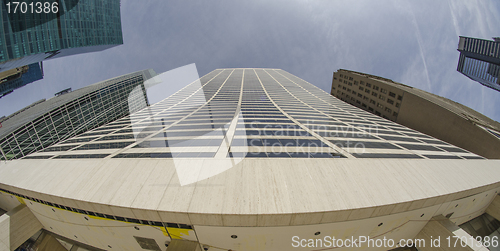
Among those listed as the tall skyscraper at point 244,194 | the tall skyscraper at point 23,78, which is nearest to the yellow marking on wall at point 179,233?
the tall skyscraper at point 244,194

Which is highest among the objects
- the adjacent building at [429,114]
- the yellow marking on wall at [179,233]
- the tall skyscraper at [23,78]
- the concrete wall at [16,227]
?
the tall skyscraper at [23,78]

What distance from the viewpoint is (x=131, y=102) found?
93.2 meters

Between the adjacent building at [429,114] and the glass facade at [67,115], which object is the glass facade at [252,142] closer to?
the glass facade at [67,115]

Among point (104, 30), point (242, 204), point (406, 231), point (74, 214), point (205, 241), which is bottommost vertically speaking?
point (406, 231)

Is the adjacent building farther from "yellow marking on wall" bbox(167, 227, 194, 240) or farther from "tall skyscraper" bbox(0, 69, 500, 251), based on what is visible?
"yellow marking on wall" bbox(167, 227, 194, 240)

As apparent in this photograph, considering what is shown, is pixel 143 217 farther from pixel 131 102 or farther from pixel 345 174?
pixel 131 102

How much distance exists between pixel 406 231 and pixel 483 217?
593 inches

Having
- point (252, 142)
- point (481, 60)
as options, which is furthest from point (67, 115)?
point (481, 60)

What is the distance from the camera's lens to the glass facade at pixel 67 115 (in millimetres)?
35500

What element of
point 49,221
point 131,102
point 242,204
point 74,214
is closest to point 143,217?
point 242,204

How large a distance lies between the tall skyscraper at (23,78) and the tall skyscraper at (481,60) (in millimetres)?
243696

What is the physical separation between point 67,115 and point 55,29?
2441cm

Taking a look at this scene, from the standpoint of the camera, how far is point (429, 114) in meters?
35.9

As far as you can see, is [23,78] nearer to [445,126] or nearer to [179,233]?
[179,233]
